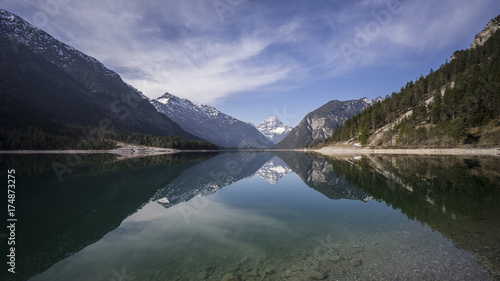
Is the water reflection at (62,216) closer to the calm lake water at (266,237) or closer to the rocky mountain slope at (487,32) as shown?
the calm lake water at (266,237)

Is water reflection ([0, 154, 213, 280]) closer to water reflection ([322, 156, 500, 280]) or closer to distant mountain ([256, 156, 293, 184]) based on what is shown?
water reflection ([322, 156, 500, 280])

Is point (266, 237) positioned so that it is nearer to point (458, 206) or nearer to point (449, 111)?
point (458, 206)

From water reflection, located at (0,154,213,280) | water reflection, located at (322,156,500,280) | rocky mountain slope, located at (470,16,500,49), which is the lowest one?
water reflection, located at (0,154,213,280)

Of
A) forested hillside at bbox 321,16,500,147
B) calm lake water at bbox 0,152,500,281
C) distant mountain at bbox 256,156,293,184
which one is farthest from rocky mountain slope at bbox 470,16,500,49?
calm lake water at bbox 0,152,500,281

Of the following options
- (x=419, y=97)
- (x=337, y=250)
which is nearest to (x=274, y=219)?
(x=337, y=250)

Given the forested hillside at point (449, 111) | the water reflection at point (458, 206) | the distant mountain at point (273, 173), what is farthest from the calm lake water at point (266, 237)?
the forested hillside at point (449, 111)

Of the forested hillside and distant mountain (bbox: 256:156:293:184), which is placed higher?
the forested hillside

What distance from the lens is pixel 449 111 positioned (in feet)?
305

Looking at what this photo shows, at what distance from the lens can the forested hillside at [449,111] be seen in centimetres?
7875

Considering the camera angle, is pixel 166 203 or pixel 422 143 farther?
pixel 422 143

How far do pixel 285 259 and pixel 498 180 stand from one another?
33541mm

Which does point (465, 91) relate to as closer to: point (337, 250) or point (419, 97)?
point (419, 97)

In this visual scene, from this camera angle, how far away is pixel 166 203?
24734 millimetres

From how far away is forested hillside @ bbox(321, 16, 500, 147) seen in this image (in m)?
78.8
